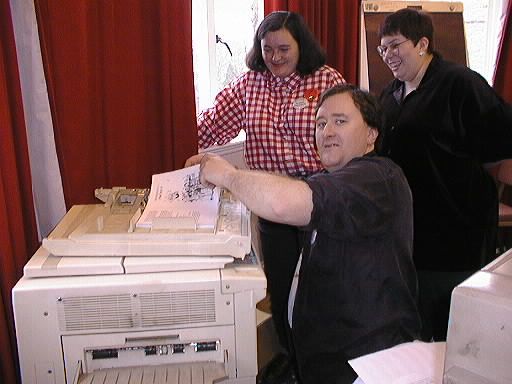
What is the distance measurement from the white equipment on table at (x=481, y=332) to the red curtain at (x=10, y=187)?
3.78 feet

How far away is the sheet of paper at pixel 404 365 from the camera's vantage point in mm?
823

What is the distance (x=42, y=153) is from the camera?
5.41ft

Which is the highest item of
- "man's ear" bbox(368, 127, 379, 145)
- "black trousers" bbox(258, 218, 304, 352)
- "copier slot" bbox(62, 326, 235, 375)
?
"man's ear" bbox(368, 127, 379, 145)

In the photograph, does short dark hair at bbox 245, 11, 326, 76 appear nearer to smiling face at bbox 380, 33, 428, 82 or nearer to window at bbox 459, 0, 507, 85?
smiling face at bbox 380, 33, 428, 82

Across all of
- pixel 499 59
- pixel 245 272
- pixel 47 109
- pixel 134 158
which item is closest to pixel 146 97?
pixel 134 158

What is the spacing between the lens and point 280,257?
2.06 m

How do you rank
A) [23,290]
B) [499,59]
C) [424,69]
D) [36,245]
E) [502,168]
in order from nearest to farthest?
[23,290]
[36,245]
[424,69]
[502,168]
[499,59]

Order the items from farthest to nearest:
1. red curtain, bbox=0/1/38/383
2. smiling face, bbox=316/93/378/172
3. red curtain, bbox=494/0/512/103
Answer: red curtain, bbox=494/0/512/103 < red curtain, bbox=0/1/38/383 < smiling face, bbox=316/93/378/172

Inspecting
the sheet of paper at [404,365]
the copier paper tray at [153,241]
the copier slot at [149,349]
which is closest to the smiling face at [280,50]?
the copier paper tray at [153,241]

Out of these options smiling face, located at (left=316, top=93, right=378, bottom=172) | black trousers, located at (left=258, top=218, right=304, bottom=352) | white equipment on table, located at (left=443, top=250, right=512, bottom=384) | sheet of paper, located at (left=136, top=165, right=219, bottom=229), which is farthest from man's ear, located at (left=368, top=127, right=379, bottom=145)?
black trousers, located at (left=258, top=218, right=304, bottom=352)

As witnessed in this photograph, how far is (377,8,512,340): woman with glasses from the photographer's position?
5.81ft

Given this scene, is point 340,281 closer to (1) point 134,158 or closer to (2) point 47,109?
(2) point 47,109

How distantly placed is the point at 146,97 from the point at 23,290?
1.23 m

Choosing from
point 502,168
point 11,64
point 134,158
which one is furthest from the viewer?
point 502,168
